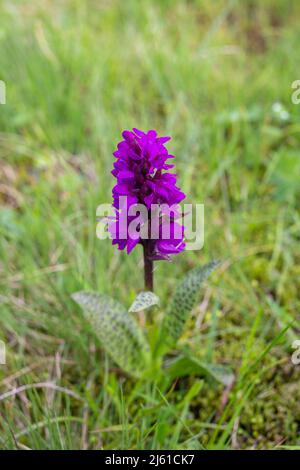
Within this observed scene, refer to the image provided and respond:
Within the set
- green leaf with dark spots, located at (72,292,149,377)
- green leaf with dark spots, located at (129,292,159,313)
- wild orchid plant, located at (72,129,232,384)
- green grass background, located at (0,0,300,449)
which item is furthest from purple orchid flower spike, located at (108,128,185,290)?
green grass background, located at (0,0,300,449)

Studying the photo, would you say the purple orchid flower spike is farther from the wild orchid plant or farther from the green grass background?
the green grass background

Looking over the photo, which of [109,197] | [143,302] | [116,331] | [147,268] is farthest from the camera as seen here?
[109,197]

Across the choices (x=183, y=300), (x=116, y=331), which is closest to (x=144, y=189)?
(x=183, y=300)

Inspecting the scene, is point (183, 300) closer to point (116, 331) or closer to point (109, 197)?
point (116, 331)

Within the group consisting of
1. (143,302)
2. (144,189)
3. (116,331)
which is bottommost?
(116,331)

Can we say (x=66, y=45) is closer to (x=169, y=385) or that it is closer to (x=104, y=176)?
(x=104, y=176)

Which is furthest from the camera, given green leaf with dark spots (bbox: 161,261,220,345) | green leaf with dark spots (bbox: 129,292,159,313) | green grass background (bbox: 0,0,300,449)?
green grass background (bbox: 0,0,300,449)

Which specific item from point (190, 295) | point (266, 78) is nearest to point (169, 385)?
point (190, 295)
